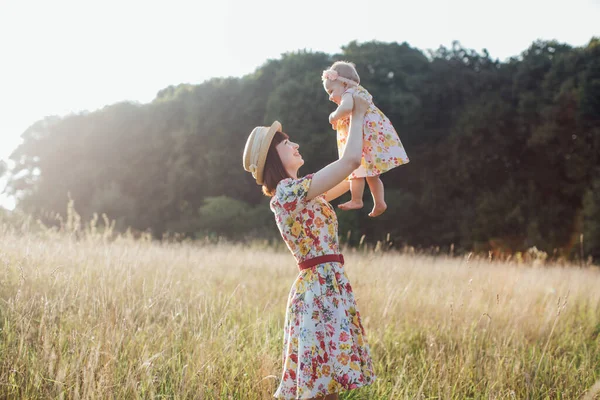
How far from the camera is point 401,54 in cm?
A: 2248

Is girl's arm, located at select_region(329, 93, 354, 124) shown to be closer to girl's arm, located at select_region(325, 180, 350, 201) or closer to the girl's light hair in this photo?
the girl's light hair

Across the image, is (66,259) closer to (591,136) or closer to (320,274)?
(320,274)

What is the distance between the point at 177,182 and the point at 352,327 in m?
21.1

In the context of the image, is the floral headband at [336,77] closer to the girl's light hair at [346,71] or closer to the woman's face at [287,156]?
the girl's light hair at [346,71]

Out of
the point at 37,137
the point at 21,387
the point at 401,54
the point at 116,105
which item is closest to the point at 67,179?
the point at 37,137

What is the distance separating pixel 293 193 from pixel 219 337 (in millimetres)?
1568

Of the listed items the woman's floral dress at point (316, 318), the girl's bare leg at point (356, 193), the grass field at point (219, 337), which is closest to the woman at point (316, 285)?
the woman's floral dress at point (316, 318)

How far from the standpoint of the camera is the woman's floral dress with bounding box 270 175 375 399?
227cm

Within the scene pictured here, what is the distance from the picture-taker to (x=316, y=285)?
2.35 metres

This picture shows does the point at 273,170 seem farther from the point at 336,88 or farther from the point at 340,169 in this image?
the point at 336,88

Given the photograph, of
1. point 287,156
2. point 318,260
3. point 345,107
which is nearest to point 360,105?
point 345,107

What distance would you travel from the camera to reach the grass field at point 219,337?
2836 millimetres

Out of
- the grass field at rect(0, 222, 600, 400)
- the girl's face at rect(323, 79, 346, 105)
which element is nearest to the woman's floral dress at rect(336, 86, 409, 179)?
the girl's face at rect(323, 79, 346, 105)

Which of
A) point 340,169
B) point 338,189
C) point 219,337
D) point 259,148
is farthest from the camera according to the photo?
point 219,337
